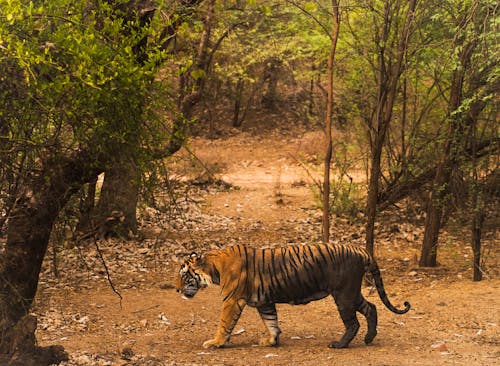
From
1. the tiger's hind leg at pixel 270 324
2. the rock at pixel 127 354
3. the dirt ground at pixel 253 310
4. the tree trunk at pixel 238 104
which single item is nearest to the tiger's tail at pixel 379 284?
the dirt ground at pixel 253 310

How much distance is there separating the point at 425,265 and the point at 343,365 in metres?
5.81

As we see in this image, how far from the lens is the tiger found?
26.4ft

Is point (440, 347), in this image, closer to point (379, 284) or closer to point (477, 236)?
point (379, 284)

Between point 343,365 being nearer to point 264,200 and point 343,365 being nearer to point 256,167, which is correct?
point 264,200

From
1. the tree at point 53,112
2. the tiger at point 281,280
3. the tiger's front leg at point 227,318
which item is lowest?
the tiger's front leg at point 227,318

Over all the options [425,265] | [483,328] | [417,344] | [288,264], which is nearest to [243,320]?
[288,264]

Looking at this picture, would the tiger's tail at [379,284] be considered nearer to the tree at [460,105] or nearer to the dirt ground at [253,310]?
the dirt ground at [253,310]

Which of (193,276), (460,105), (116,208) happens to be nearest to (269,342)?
(193,276)

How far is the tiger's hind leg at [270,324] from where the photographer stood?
26.8 feet

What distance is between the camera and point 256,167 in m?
25.9

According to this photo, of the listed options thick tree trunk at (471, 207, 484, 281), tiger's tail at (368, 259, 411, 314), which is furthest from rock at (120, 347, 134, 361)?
thick tree trunk at (471, 207, 484, 281)

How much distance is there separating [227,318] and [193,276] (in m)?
0.64

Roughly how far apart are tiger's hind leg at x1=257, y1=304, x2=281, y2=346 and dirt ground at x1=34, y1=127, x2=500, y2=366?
159mm

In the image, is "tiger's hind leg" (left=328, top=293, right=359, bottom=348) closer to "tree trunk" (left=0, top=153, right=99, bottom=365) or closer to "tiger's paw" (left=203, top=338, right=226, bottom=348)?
"tiger's paw" (left=203, top=338, right=226, bottom=348)
